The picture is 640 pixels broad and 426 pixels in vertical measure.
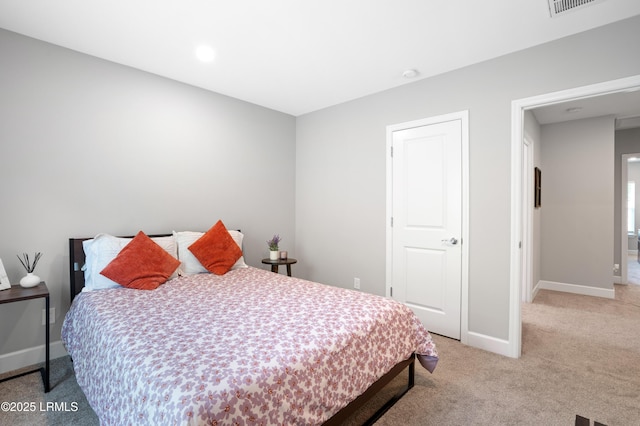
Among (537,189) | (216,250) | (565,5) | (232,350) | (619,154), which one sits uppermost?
(565,5)

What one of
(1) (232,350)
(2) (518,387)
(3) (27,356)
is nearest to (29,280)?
(3) (27,356)

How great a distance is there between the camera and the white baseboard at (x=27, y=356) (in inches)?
96.1

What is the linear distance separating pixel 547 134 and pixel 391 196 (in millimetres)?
3274

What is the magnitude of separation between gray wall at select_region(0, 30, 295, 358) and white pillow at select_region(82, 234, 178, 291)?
0.72 feet

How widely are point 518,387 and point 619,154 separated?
5.12m

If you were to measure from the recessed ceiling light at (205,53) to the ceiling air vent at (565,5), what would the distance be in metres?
2.49

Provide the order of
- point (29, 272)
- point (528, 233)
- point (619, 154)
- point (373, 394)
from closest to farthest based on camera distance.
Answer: point (373, 394) < point (29, 272) < point (528, 233) < point (619, 154)

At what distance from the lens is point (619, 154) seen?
17.3ft

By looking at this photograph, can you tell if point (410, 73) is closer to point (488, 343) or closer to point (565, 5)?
point (565, 5)

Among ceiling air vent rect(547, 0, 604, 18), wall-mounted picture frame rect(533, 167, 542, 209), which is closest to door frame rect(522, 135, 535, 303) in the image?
wall-mounted picture frame rect(533, 167, 542, 209)

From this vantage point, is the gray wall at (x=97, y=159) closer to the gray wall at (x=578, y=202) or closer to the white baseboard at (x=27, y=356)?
the white baseboard at (x=27, y=356)

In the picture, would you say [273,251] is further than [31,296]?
Yes

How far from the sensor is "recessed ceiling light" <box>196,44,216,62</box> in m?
2.67

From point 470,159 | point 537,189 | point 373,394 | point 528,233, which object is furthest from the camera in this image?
point 537,189
